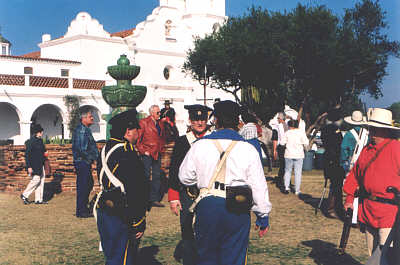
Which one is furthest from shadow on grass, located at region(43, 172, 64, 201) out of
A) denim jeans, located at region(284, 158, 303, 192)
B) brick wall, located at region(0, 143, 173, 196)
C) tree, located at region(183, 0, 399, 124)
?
tree, located at region(183, 0, 399, 124)

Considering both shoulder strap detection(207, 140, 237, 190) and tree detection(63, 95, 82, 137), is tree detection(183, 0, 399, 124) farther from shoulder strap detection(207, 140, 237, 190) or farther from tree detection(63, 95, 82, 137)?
shoulder strap detection(207, 140, 237, 190)

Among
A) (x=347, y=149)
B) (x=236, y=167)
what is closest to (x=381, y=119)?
(x=236, y=167)

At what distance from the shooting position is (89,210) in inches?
384

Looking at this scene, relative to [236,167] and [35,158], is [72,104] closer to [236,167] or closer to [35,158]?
[35,158]

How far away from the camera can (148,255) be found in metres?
6.83

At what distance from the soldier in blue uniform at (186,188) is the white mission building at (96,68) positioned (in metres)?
29.9

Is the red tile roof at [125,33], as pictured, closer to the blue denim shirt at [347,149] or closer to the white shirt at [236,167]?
the blue denim shirt at [347,149]

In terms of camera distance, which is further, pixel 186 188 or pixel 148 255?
pixel 148 255

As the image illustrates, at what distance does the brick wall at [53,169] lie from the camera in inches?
515

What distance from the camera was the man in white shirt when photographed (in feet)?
13.4

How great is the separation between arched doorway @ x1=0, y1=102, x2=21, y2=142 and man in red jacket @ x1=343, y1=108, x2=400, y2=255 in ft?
109

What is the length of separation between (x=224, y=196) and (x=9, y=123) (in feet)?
113

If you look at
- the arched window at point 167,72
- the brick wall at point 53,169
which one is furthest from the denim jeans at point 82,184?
the arched window at point 167,72

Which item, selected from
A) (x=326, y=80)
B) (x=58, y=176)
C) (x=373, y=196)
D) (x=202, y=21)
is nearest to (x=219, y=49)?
(x=326, y=80)
